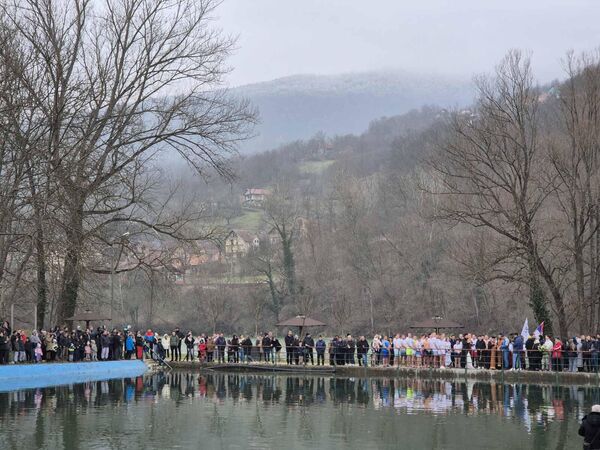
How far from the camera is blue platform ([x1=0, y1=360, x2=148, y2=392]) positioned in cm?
3525

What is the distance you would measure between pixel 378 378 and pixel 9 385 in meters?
15.6

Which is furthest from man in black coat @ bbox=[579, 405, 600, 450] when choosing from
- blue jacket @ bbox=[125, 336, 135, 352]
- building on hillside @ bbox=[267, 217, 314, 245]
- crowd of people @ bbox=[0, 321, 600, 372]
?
building on hillside @ bbox=[267, 217, 314, 245]

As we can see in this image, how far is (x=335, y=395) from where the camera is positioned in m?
33.8

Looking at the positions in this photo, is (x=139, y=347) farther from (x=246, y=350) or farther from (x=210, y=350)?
(x=246, y=350)

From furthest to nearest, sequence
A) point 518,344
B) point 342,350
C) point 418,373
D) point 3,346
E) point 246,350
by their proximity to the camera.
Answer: point 246,350, point 342,350, point 418,373, point 518,344, point 3,346

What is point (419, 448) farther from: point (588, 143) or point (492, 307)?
point (492, 307)

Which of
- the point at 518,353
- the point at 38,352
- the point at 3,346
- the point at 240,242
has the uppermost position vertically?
the point at 240,242

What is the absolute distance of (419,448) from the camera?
2148 cm

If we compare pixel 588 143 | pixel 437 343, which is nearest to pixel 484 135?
pixel 588 143

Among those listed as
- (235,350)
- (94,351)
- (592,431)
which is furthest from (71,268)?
(592,431)

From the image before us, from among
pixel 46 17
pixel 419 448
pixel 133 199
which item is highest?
pixel 46 17

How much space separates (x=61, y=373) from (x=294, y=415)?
1446cm

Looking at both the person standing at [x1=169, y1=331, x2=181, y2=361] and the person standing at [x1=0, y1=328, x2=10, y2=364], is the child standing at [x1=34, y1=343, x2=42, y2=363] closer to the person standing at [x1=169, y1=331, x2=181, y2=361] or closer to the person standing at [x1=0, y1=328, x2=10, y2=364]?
the person standing at [x1=0, y1=328, x2=10, y2=364]

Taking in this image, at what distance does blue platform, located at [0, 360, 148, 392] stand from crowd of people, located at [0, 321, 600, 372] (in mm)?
1135
